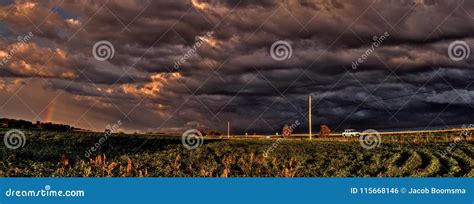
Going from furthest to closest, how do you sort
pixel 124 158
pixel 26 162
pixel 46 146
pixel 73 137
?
pixel 73 137 < pixel 46 146 < pixel 124 158 < pixel 26 162

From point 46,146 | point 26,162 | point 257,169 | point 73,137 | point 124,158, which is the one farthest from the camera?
point 73,137

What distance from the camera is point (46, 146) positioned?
112ft

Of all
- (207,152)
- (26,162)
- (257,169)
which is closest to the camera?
(257,169)

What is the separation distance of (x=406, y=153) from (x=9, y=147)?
24976 millimetres

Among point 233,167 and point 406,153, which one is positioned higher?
point 406,153

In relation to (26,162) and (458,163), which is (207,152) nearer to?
(26,162)

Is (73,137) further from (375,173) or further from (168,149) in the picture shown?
(375,173)

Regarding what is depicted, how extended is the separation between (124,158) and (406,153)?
17.8 meters

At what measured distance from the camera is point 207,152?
3219cm

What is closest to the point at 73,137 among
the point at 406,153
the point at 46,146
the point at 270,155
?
the point at 46,146

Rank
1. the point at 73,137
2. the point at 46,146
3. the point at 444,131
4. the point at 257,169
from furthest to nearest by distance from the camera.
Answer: the point at 444,131, the point at 73,137, the point at 46,146, the point at 257,169

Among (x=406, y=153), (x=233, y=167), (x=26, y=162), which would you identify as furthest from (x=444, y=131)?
(x=26, y=162)

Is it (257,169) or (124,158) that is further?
(124,158)

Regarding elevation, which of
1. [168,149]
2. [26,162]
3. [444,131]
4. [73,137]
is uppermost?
[444,131]
